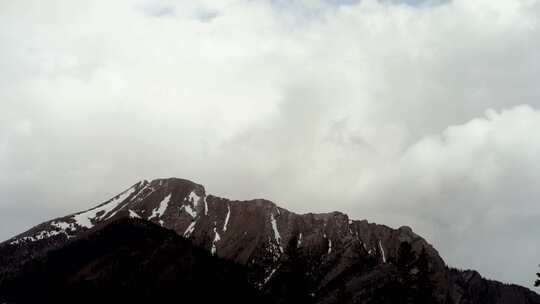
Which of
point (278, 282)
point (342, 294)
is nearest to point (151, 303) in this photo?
point (342, 294)

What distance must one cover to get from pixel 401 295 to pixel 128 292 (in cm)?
16291

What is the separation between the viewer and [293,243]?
49.3 metres

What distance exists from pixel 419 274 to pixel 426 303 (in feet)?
8.47

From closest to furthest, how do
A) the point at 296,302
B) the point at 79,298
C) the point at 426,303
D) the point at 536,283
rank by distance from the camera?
the point at 536,283 < the point at 296,302 < the point at 426,303 < the point at 79,298

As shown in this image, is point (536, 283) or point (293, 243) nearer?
point (536, 283)

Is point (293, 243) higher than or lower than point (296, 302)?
higher

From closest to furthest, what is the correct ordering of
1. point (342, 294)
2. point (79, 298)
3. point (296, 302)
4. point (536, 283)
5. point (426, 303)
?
point (536, 283)
point (296, 302)
point (426, 303)
point (342, 294)
point (79, 298)

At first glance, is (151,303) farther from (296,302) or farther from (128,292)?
(296,302)

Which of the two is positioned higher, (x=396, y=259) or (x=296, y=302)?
(x=396, y=259)

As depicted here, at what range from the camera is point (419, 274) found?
177 ft

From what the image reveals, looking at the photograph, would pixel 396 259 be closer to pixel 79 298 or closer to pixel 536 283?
pixel 536 283

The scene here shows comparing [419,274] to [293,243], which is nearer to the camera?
[293,243]

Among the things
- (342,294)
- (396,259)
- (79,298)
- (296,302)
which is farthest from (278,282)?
(79,298)

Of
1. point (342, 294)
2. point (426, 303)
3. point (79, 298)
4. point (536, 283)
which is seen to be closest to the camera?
point (536, 283)
